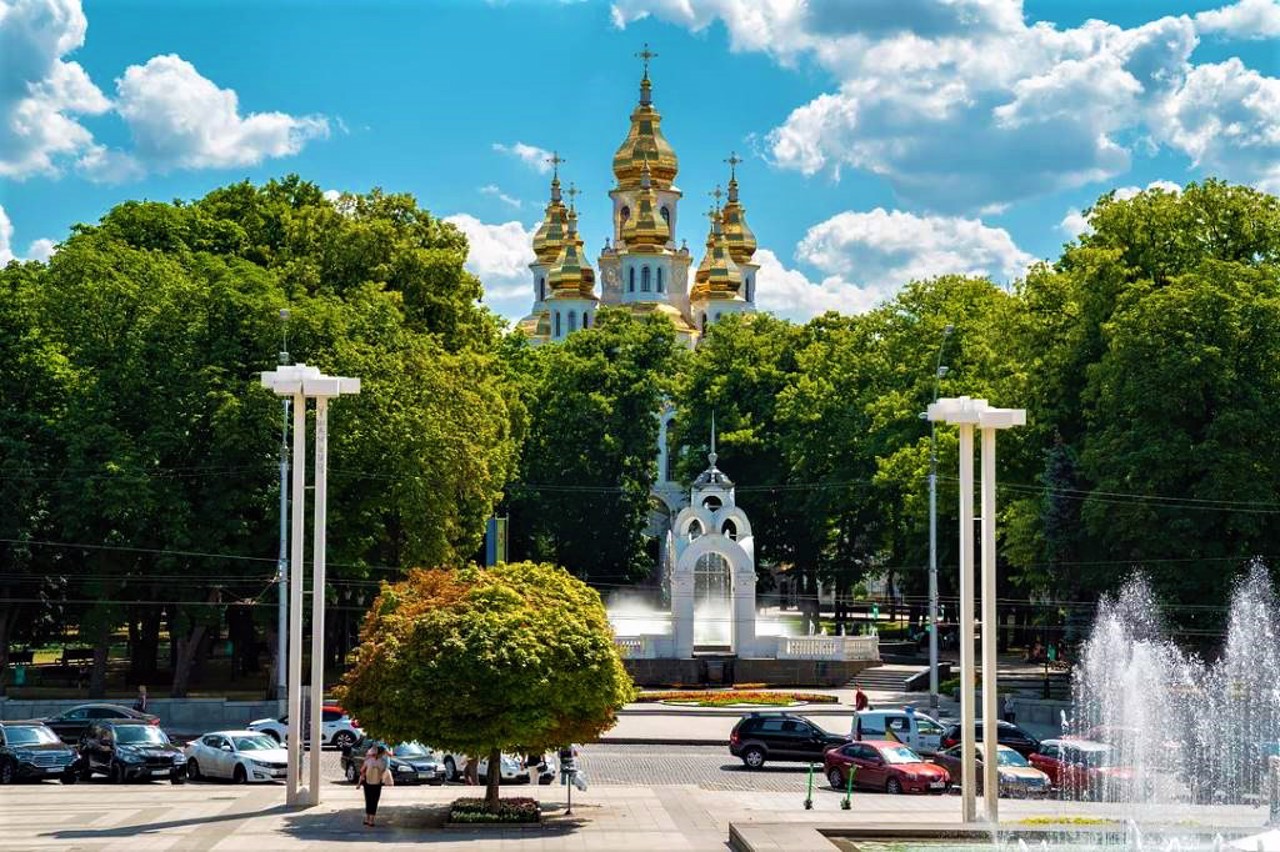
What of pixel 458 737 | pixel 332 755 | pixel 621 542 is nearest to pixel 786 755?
pixel 332 755

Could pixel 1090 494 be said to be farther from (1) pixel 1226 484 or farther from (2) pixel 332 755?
(2) pixel 332 755

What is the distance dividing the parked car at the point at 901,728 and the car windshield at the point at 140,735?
1517cm

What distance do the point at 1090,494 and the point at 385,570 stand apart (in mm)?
21877

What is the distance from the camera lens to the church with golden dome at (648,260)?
4688 inches

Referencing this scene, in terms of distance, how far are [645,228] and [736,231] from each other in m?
13.6

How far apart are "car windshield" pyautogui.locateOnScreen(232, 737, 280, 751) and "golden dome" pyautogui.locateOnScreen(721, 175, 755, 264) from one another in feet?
312

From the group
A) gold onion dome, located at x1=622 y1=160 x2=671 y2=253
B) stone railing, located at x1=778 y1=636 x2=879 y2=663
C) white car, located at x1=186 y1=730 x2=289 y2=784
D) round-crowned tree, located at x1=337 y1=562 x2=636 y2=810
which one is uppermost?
gold onion dome, located at x1=622 y1=160 x2=671 y2=253

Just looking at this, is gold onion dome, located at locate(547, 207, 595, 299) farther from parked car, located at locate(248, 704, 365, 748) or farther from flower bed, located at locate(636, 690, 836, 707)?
parked car, located at locate(248, 704, 365, 748)

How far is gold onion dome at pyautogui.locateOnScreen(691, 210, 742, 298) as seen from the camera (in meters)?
124

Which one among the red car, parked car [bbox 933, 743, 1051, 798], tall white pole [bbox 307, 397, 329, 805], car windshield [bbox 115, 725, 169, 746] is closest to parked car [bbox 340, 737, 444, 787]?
car windshield [bbox 115, 725, 169, 746]

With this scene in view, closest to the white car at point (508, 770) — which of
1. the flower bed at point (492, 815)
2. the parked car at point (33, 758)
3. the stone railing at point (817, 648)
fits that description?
the flower bed at point (492, 815)

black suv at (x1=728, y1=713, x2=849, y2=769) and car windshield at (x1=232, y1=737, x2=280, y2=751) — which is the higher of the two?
car windshield at (x1=232, y1=737, x2=280, y2=751)

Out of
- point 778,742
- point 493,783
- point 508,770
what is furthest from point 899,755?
point 493,783

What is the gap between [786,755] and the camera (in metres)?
40.3
